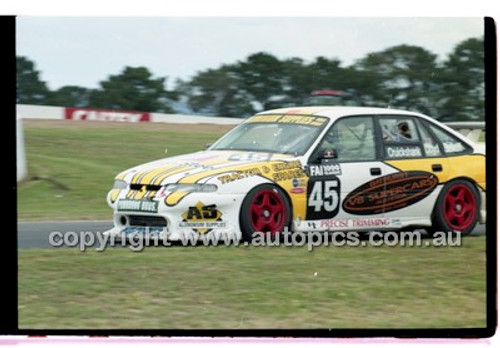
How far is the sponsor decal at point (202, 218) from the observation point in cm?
937

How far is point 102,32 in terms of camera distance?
328 inches

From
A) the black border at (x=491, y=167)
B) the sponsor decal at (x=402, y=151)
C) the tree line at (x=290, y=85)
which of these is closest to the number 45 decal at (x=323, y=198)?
the sponsor decal at (x=402, y=151)

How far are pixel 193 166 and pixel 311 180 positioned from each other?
3.15 feet

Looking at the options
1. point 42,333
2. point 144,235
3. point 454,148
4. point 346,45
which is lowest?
point 42,333

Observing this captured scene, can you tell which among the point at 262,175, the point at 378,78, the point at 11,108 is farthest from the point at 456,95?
the point at 11,108

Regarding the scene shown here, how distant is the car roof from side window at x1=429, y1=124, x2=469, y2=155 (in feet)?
1.43

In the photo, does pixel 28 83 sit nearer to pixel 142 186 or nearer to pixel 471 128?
pixel 142 186

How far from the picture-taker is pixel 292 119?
9469 mm

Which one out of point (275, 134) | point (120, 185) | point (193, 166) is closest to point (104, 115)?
point (120, 185)

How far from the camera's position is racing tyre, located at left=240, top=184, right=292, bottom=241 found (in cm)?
948

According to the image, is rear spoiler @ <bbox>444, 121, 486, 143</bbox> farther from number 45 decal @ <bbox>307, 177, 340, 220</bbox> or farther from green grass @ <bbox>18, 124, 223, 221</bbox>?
green grass @ <bbox>18, 124, 223, 221</bbox>

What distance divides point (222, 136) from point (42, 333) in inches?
83.3

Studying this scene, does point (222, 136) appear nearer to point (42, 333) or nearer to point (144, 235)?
Result: point (144, 235)

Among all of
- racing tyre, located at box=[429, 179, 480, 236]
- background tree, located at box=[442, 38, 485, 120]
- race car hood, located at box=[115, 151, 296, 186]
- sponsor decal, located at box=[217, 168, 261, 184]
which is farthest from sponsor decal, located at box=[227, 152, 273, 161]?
background tree, located at box=[442, 38, 485, 120]
